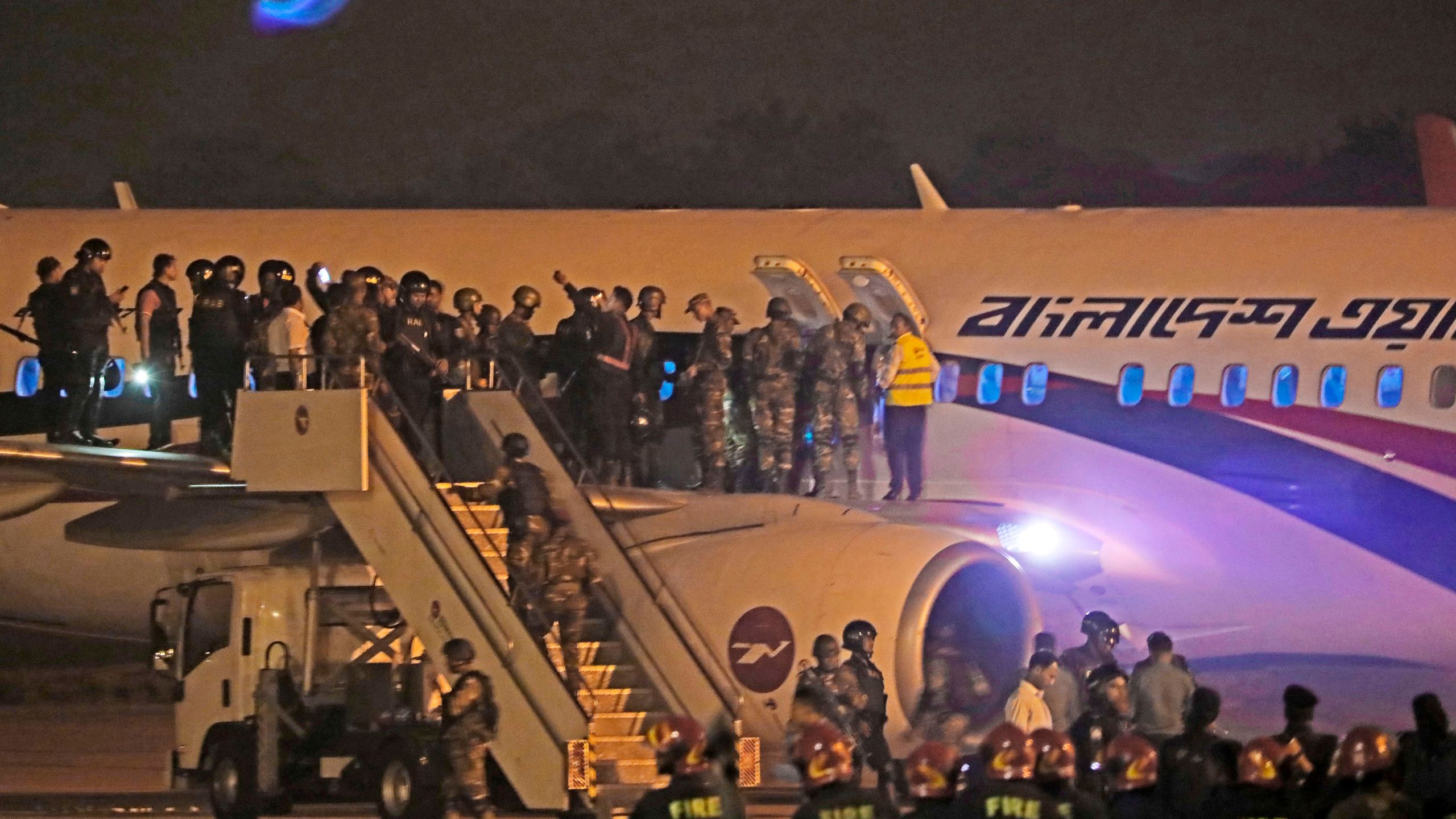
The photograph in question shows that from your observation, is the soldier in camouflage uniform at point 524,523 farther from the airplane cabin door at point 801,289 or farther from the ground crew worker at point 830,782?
the ground crew worker at point 830,782

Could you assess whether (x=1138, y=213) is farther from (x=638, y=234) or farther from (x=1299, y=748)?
(x=1299, y=748)

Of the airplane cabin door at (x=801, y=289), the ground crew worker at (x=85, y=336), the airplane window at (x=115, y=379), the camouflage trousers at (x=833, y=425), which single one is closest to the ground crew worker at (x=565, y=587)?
the camouflage trousers at (x=833, y=425)

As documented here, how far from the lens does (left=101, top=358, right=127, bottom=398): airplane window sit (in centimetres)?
1731

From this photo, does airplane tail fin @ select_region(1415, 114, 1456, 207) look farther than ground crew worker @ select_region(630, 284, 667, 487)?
Yes

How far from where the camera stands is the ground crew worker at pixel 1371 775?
7.19 metres

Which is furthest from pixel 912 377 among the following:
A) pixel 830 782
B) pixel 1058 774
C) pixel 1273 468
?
pixel 830 782

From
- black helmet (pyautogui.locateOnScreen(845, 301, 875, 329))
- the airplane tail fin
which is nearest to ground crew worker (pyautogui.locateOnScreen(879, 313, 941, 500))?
black helmet (pyautogui.locateOnScreen(845, 301, 875, 329))

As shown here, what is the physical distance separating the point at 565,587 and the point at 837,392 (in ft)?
10.3

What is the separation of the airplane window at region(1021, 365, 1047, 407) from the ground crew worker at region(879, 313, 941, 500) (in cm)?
77

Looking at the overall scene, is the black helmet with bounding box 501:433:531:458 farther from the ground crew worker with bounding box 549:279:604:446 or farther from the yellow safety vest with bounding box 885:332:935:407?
the yellow safety vest with bounding box 885:332:935:407

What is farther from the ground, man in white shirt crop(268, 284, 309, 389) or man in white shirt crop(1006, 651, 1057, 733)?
man in white shirt crop(268, 284, 309, 389)

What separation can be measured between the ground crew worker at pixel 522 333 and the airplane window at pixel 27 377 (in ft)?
13.5

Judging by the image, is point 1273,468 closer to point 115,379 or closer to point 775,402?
point 775,402

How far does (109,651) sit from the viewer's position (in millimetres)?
26656
